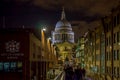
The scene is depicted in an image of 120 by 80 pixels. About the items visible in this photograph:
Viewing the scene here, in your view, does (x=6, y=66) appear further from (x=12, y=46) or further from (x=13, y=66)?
(x=12, y=46)

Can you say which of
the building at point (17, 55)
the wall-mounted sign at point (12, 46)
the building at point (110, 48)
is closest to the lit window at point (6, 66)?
the building at point (17, 55)

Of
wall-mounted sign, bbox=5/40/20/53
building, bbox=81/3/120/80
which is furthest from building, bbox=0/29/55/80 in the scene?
building, bbox=81/3/120/80

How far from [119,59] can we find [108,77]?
11.7m

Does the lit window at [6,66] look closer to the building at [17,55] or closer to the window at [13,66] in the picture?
the building at [17,55]

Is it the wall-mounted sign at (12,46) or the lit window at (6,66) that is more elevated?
the wall-mounted sign at (12,46)

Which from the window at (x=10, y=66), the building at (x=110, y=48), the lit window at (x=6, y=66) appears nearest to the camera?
the lit window at (x=6, y=66)

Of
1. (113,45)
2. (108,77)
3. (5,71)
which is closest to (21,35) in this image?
(5,71)

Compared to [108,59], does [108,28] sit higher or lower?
higher

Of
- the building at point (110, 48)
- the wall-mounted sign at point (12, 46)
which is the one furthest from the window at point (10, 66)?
the building at point (110, 48)

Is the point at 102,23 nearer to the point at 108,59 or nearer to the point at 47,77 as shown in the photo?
the point at 108,59

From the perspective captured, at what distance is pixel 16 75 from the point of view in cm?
4703

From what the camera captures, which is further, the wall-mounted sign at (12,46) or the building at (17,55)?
the building at (17,55)

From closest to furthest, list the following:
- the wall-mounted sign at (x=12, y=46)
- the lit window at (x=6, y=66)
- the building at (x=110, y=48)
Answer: the wall-mounted sign at (x=12, y=46) → the lit window at (x=6, y=66) → the building at (x=110, y=48)

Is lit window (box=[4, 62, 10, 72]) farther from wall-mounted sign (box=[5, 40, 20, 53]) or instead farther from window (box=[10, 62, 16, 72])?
wall-mounted sign (box=[5, 40, 20, 53])
